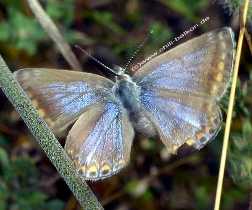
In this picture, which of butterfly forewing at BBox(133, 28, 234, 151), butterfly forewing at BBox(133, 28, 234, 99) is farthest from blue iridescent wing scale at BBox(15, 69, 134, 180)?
butterfly forewing at BBox(133, 28, 234, 99)

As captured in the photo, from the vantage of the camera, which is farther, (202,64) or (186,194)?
(186,194)

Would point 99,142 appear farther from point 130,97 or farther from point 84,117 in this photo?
point 130,97

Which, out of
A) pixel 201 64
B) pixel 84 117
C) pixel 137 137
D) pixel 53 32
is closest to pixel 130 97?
pixel 84 117

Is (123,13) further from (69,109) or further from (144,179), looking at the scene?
(69,109)

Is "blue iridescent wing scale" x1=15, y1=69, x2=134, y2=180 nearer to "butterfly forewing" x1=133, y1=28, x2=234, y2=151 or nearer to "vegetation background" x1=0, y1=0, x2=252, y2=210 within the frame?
"butterfly forewing" x1=133, y1=28, x2=234, y2=151

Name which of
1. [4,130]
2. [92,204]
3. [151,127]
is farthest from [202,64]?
[4,130]

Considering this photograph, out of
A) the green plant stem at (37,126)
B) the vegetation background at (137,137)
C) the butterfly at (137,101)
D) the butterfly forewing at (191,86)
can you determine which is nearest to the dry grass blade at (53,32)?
the vegetation background at (137,137)
